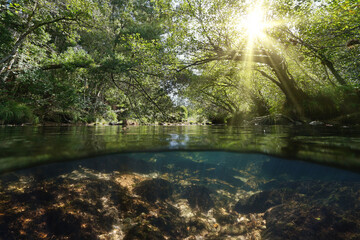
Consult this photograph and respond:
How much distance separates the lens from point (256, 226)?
5.22 meters

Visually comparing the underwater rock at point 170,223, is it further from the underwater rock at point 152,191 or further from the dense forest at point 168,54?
the dense forest at point 168,54

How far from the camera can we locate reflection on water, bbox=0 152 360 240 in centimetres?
424

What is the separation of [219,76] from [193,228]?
47.4 ft

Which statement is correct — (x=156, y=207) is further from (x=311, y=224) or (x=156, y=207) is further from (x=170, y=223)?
(x=311, y=224)

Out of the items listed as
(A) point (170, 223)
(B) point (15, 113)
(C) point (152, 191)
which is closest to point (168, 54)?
(C) point (152, 191)

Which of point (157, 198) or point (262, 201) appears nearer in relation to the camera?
point (157, 198)

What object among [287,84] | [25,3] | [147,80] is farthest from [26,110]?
[287,84]

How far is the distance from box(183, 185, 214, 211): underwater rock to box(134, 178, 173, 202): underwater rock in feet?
2.78

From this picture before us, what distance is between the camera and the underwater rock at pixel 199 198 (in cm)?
609

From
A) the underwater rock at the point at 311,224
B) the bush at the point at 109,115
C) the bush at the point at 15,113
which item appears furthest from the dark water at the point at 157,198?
the bush at the point at 109,115

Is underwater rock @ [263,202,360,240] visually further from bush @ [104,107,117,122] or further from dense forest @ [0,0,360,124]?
bush @ [104,107,117,122]

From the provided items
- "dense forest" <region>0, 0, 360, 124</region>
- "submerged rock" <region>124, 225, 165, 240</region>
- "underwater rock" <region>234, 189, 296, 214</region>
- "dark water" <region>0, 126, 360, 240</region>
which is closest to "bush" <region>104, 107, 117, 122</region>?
"dense forest" <region>0, 0, 360, 124</region>

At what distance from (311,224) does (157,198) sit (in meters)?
4.47

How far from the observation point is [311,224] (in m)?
4.49
